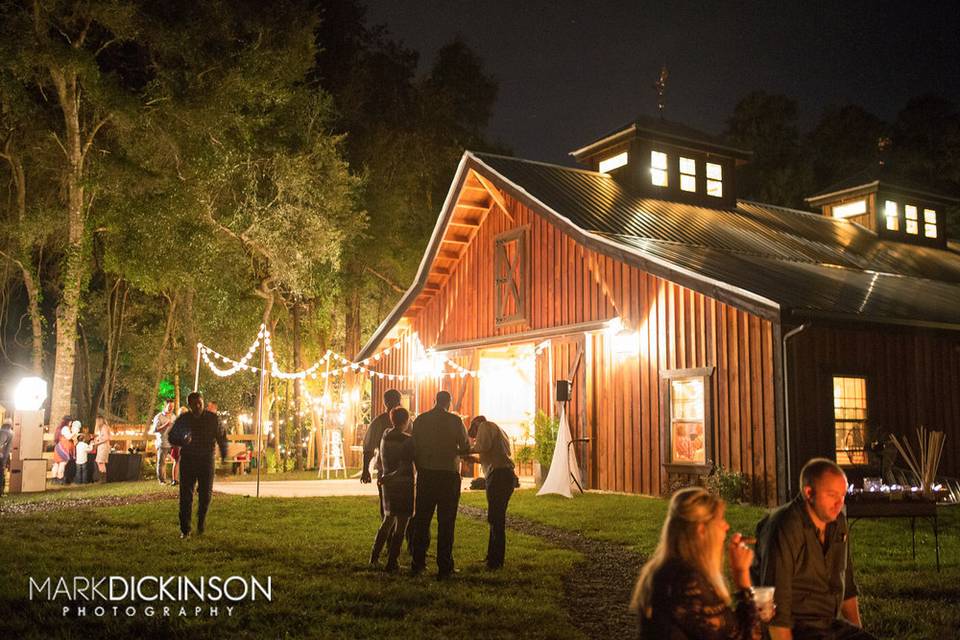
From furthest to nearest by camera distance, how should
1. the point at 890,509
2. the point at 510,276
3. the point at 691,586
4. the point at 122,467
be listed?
the point at 122,467, the point at 510,276, the point at 890,509, the point at 691,586

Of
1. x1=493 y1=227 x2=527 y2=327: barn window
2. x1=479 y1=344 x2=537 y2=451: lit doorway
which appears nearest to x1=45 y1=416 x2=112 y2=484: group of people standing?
x1=479 y1=344 x2=537 y2=451: lit doorway

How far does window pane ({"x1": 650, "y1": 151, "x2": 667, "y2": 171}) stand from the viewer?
21.8m

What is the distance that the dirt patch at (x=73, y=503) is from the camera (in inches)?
553

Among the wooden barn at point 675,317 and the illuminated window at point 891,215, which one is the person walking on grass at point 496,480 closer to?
the wooden barn at point 675,317

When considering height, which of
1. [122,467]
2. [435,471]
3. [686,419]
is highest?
[686,419]

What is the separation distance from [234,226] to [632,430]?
14.0m

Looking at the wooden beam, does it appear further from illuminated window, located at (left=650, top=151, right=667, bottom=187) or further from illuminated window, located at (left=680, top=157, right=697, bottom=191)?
illuminated window, located at (left=680, top=157, right=697, bottom=191)

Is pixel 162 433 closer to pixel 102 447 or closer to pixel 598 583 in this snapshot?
pixel 102 447

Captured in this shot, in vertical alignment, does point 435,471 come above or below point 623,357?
below

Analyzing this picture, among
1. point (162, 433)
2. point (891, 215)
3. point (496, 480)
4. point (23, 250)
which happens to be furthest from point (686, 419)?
point (23, 250)

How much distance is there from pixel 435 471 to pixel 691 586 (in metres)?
5.11

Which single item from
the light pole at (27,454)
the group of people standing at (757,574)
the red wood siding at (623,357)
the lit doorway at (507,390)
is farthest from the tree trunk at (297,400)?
the group of people standing at (757,574)

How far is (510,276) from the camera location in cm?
2002

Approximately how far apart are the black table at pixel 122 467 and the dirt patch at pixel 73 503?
530 centimetres
